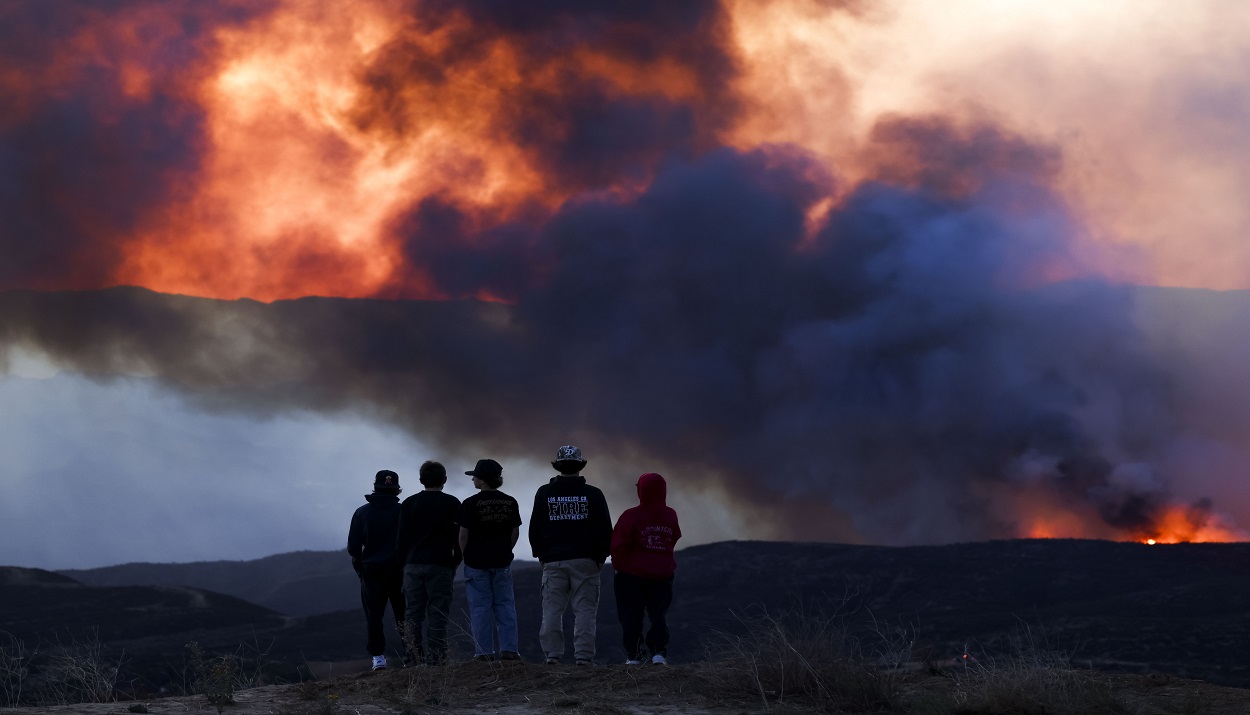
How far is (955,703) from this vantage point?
10.0m

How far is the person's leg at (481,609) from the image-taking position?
1165 cm

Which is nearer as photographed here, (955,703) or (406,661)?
(955,703)

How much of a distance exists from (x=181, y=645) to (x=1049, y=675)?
46.5m

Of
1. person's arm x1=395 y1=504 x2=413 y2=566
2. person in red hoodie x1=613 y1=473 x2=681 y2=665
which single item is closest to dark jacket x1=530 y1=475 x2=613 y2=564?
person in red hoodie x1=613 y1=473 x2=681 y2=665

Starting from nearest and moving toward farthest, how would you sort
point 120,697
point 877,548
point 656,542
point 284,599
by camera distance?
point 120,697, point 656,542, point 877,548, point 284,599

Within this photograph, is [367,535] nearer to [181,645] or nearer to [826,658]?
[826,658]

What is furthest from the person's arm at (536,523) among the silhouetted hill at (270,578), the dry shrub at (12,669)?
the silhouetted hill at (270,578)

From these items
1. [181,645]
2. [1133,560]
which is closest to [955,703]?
[181,645]

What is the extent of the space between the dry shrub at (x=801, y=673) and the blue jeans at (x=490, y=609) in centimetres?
215

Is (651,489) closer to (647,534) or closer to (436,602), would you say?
(647,534)

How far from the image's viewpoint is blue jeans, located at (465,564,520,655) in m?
11.7

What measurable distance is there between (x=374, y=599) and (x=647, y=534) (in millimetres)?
3036

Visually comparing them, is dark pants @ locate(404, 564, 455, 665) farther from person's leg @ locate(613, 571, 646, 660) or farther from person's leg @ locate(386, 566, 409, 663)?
person's leg @ locate(613, 571, 646, 660)

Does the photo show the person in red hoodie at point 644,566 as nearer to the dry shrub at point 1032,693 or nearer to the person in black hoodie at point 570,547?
the person in black hoodie at point 570,547
